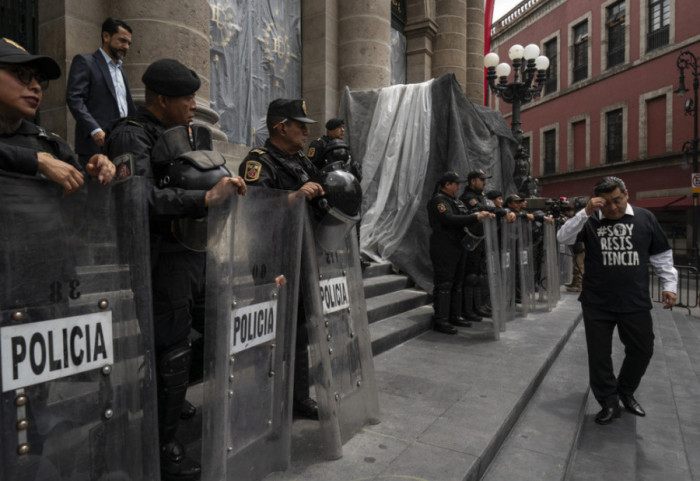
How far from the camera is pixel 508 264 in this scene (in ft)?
21.1

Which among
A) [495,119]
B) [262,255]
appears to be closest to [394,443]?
[262,255]

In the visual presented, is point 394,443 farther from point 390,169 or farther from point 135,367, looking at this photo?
point 390,169

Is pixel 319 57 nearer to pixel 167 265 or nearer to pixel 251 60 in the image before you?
pixel 251 60

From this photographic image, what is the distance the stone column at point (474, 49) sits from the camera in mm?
15062

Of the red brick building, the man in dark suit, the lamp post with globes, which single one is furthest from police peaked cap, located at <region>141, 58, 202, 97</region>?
the red brick building

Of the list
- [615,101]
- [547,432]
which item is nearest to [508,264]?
[547,432]

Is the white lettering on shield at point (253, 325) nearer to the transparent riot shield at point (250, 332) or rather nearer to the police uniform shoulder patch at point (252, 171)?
the transparent riot shield at point (250, 332)

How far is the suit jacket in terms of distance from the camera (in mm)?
3377

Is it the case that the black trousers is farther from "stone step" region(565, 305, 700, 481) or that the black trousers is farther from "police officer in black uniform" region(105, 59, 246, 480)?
"police officer in black uniform" region(105, 59, 246, 480)

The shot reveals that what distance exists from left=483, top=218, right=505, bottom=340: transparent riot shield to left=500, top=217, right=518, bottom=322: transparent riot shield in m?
0.35

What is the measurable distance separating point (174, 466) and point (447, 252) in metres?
4.31

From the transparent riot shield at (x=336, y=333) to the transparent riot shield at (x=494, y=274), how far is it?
2810 mm

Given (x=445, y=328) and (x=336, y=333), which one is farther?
(x=445, y=328)

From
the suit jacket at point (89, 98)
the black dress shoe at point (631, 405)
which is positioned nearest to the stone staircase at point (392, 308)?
the black dress shoe at point (631, 405)
